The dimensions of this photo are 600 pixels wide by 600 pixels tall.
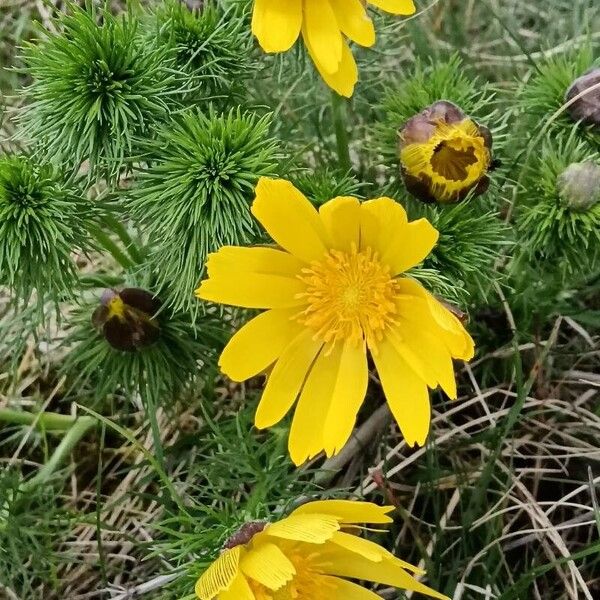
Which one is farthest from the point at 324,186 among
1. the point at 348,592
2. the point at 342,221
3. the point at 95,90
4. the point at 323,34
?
the point at 348,592

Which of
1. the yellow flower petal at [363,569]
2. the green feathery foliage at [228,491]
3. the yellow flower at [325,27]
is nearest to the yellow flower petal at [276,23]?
the yellow flower at [325,27]

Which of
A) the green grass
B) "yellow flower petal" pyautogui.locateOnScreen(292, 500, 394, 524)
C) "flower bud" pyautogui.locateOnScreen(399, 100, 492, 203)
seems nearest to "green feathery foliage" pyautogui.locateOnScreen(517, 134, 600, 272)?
the green grass

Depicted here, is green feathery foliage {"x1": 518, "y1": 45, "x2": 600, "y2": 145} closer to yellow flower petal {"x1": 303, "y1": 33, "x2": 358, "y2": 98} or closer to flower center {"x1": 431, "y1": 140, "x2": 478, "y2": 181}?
flower center {"x1": 431, "y1": 140, "x2": 478, "y2": 181}

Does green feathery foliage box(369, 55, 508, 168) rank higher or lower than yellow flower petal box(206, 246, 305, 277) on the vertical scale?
higher

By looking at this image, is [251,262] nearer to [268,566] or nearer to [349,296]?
[349,296]

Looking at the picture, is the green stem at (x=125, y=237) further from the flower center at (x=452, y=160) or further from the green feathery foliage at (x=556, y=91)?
the green feathery foliage at (x=556, y=91)

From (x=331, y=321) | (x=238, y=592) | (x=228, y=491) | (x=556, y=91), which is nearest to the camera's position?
(x=238, y=592)

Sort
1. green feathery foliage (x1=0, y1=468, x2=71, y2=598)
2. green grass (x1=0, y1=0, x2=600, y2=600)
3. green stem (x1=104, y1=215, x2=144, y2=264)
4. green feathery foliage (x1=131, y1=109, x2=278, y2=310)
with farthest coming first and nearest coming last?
green feathery foliage (x1=0, y1=468, x2=71, y2=598)
green stem (x1=104, y1=215, x2=144, y2=264)
green grass (x1=0, y1=0, x2=600, y2=600)
green feathery foliage (x1=131, y1=109, x2=278, y2=310)
